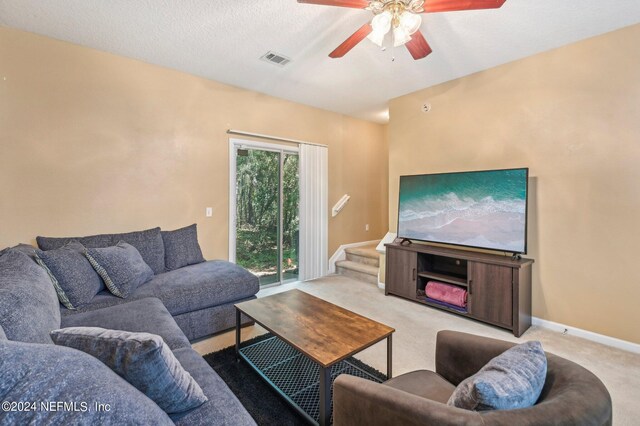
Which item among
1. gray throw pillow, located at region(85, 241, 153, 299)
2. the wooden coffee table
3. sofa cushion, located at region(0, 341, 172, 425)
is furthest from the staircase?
sofa cushion, located at region(0, 341, 172, 425)

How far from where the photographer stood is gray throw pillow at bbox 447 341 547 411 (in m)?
0.86

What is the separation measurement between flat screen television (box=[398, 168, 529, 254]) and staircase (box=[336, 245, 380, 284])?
883 millimetres

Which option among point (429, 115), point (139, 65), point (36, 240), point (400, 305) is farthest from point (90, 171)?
point (429, 115)

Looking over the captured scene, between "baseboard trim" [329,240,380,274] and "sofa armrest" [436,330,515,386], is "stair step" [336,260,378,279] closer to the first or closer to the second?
"baseboard trim" [329,240,380,274]

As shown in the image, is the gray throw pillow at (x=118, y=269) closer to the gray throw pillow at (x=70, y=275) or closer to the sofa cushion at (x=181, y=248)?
the gray throw pillow at (x=70, y=275)

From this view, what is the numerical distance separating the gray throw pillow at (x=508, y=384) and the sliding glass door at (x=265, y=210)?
3414 mm

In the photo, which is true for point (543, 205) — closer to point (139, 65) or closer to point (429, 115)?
point (429, 115)

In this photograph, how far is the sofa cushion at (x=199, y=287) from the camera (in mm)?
2461

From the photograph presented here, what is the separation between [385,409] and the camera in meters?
0.99

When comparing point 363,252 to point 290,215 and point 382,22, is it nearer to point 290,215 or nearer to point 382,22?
point 290,215

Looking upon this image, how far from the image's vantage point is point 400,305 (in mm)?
3529

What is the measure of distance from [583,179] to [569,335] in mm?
1547

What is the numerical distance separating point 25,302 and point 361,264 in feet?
13.6

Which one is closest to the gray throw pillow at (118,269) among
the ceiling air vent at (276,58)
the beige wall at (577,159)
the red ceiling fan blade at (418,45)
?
the ceiling air vent at (276,58)
